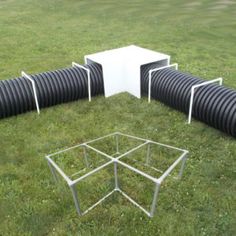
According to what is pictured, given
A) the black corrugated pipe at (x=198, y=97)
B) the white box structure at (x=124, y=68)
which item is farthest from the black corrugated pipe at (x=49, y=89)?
the black corrugated pipe at (x=198, y=97)

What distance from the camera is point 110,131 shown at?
26.7 ft

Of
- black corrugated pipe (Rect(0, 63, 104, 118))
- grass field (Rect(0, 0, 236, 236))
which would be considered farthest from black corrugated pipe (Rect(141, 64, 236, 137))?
black corrugated pipe (Rect(0, 63, 104, 118))

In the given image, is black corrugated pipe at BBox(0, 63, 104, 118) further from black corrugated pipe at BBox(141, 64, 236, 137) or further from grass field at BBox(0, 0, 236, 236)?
black corrugated pipe at BBox(141, 64, 236, 137)

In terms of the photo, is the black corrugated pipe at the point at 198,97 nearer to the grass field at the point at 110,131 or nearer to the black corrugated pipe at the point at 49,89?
the grass field at the point at 110,131

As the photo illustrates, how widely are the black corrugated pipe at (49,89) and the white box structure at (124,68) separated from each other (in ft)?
0.93

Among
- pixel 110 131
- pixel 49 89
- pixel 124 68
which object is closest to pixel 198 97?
pixel 110 131

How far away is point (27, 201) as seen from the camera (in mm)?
5801

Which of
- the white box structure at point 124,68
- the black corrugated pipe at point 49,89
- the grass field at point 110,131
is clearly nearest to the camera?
the grass field at point 110,131

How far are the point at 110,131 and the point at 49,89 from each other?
2526 millimetres

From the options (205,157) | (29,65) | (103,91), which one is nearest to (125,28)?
(29,65)

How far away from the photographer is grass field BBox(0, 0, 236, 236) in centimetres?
530

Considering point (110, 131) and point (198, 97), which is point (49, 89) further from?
point (198, 97)

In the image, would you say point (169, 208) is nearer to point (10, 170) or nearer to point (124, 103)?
point (10, 170)

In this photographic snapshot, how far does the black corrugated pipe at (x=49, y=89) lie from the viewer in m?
8.66
